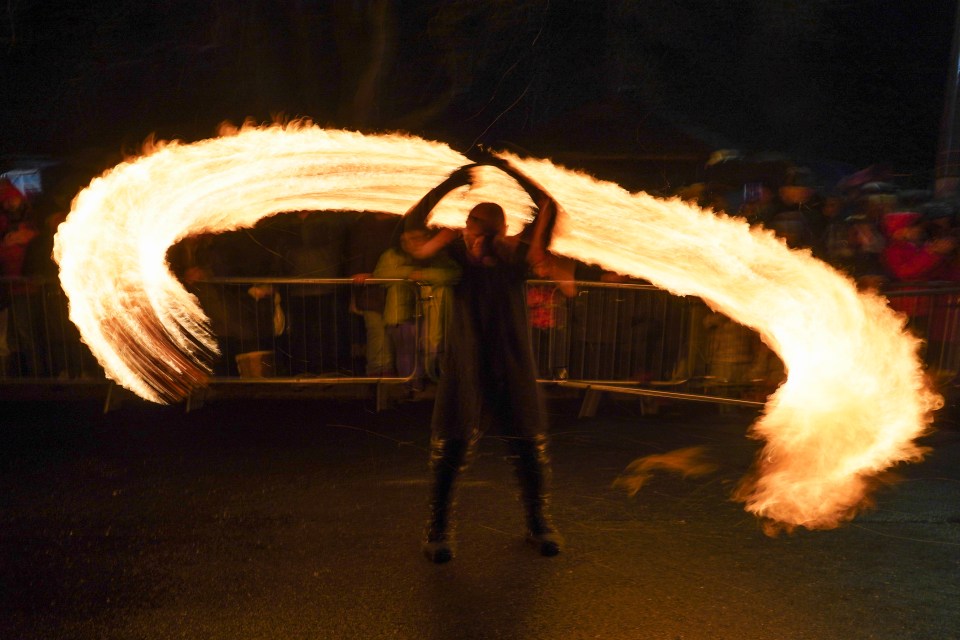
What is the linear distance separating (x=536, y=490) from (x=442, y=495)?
498mm

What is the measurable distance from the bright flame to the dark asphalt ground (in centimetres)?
62

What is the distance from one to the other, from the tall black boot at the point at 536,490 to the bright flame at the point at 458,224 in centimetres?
215

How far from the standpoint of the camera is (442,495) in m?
4.30

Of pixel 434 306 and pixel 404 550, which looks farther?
pixel 434 306

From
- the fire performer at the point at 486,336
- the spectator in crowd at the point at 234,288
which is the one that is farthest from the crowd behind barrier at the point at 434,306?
the fire performer at the point at 486,336

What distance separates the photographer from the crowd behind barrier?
24.7 ft

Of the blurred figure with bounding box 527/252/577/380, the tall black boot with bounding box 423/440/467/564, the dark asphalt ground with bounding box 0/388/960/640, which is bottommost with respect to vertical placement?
the dark asphalt ground with bounding box 0/388/960/640

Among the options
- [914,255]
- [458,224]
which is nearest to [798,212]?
[914,255]

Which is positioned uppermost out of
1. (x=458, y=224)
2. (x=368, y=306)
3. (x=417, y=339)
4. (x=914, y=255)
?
(x=458, y=224)

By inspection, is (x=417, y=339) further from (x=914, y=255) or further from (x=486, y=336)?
(x=914, y=255)

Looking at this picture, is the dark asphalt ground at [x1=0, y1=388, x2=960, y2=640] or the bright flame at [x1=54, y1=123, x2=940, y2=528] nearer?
the dark asphalt ground at [x1=0, y1=388, x2=960, y2=640]

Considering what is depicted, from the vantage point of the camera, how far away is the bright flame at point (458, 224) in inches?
241

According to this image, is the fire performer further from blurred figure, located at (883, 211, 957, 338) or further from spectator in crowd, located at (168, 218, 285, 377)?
blurred figure, located at (883, 211, 957, 338)

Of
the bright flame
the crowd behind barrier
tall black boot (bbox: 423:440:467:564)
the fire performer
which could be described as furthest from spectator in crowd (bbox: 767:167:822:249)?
tall black boot (bbox: 423:440:467:564)
